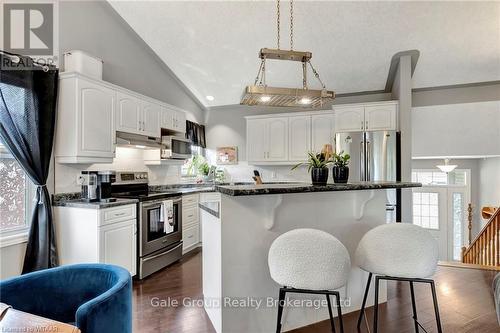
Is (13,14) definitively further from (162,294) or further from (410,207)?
(410,207)

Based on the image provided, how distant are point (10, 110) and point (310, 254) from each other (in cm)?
290

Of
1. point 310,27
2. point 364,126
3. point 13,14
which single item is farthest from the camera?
point 364,126

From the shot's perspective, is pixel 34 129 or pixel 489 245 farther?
pixel 489 245

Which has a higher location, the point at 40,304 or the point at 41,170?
the point at 41,170

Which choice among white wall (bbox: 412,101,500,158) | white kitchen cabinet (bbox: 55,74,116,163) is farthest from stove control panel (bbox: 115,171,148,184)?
white wall (bbox: 412,101,500,158)

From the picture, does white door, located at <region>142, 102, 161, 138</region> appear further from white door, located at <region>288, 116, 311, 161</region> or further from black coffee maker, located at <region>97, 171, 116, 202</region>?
white door, located at <region>288, 116, 311, 161</region>

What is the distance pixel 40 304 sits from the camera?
140 centimetres

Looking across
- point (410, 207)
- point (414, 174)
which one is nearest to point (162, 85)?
point (410, 207)

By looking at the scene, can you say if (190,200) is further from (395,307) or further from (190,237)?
(395,307)

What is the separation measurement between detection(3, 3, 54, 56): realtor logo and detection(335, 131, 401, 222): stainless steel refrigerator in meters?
4.11

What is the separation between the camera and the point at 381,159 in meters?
4.05

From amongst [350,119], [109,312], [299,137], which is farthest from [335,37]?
[109,312]

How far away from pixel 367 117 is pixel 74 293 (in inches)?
170

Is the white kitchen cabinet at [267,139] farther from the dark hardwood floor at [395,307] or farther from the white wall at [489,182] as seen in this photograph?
the white wall at [489,182]
